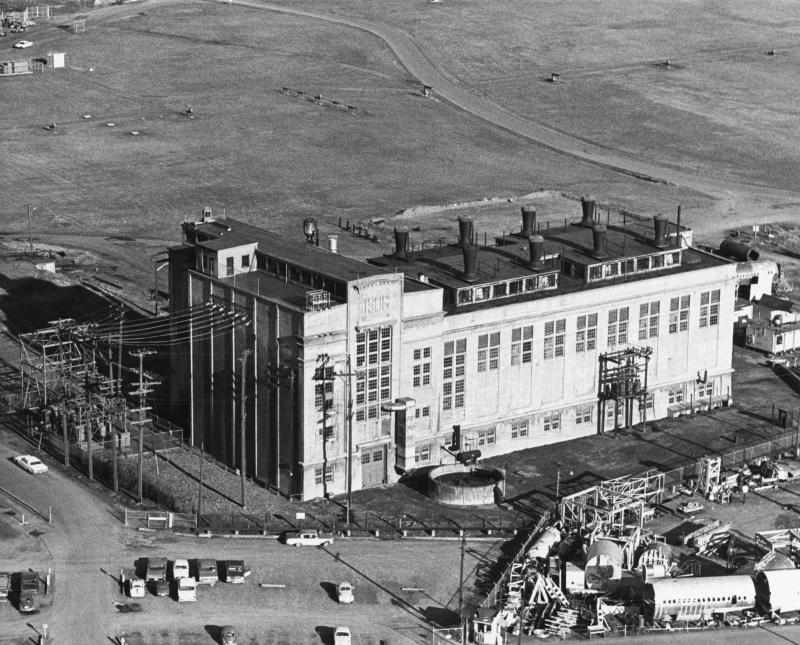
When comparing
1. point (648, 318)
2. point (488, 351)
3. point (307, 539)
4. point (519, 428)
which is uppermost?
point (648, 318)

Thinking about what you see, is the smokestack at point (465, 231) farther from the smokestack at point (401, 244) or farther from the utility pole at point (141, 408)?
the utility pole at point (141, 408)

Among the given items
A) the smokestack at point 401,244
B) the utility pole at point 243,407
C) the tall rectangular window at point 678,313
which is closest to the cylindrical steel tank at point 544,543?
the utility pole at point 243,407

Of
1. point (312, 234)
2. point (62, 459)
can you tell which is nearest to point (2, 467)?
point (62, 459)

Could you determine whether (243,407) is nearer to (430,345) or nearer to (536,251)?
(430,345)

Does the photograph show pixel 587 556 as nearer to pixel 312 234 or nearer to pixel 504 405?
pixel 504 405

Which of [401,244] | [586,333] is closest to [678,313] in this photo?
[586,333]

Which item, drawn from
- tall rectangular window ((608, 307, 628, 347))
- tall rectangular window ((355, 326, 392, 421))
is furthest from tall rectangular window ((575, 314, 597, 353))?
tall rectangular window ((355, 326, 392, 421))

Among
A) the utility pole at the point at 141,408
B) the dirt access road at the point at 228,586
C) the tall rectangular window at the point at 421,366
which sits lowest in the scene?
the dirt access road at the point at 228,586
